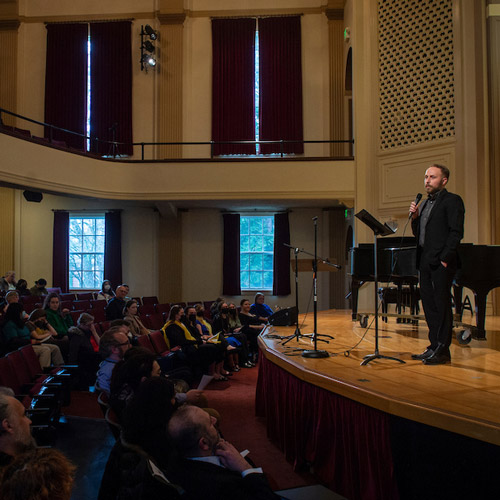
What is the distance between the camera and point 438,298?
9.91 ft

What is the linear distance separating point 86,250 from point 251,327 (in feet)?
19.3

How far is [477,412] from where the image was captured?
2.09 metres

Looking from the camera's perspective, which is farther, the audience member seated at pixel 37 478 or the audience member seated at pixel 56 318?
the audience member seated at pixel 56 318

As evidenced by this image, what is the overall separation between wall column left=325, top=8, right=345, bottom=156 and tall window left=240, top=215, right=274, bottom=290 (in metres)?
2.26

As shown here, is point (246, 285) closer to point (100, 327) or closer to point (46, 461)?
point (100, 327)

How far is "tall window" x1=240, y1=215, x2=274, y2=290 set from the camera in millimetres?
11219

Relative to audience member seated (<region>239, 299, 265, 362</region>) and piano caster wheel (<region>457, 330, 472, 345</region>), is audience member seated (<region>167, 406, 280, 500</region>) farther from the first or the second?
audience member seated (<region>239, 299, 265, 362</region>)

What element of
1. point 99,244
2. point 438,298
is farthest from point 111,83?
point 438,298

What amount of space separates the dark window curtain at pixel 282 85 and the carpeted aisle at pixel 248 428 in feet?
20.7

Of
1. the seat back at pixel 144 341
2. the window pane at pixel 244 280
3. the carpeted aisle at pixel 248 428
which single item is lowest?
the carpeted aisle at pixel 248 428

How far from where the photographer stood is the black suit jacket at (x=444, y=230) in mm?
2922

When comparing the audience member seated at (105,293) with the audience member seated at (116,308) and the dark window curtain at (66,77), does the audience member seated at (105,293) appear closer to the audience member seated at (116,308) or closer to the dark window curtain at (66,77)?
the audience member seated at (116,308)

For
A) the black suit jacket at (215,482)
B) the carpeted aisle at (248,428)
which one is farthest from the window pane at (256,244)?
the black suit jacket at (215,482)

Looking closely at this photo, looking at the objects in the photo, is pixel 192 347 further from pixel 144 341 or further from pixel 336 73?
pixel 336 73
